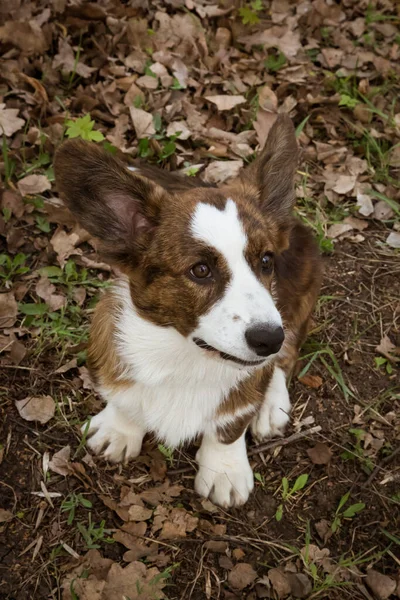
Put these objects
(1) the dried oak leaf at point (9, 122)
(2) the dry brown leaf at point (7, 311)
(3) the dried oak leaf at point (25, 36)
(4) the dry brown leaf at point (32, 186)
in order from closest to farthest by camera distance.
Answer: (2) the dry brown leaf at point (7, 311) → (4) the dry brown leaf at point (32, 186) → (1) the dried oak leaf at point (9, 122) → (3) the dried oak leaf at point (25, 36)

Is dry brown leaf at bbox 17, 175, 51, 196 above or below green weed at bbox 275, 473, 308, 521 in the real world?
above

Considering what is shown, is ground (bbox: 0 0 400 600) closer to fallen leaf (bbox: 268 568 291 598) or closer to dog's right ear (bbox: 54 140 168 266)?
fallen leaf (bbox: 268 568 291 598)

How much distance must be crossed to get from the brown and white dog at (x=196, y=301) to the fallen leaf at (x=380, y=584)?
2.23 ft

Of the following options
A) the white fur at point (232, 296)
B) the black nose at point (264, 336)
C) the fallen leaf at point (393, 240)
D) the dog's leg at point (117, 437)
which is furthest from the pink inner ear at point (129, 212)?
the fallen leaf at point (393, 240)

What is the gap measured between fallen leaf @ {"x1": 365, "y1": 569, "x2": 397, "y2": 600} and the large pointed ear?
1664 millimetres

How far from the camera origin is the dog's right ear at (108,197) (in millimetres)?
2391

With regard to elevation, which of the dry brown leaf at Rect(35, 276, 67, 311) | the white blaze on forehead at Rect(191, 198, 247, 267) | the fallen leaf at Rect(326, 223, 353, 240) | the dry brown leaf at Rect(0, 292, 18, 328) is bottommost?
the dry brown leaf at Rect(0, 292, 18, 328)

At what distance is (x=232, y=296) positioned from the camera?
240cm

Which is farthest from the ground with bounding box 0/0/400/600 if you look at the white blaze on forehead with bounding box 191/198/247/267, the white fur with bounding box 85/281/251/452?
the white blaze on forehead with bounding box 191/198/247/267

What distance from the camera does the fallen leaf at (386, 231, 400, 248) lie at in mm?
4297

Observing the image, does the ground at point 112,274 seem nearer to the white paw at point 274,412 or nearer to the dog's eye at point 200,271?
the white paw at point 274,412

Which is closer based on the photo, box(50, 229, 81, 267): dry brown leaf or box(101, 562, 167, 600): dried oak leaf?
box(101, 562, 167, 600): dried oak leaf

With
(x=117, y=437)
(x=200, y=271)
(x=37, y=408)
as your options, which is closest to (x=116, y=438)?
(x=117, y=437)

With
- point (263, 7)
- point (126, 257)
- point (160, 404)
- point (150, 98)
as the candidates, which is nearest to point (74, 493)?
point (160, 404)
